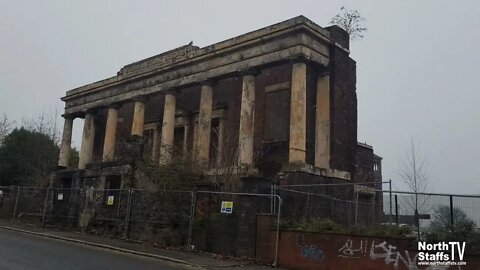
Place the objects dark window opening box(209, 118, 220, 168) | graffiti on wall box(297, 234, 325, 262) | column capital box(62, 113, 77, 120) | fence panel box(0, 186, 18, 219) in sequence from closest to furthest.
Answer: graffiti on wall box(297, 234, 325, 262) < dark window opening box(209, 118, 220, 168) < fence panel box(0, 186, 18, 219) < column capital box(62, 113, 77, 120)

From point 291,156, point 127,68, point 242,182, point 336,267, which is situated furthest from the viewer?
point 127,68

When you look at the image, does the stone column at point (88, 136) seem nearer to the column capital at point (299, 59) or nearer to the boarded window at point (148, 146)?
the boarded window at point (148, 146)


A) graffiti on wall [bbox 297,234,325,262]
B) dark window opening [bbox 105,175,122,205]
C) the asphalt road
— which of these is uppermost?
dark window opening [bbox 105,175,122,205]

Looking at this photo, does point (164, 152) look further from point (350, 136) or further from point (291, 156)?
point (350, 136)

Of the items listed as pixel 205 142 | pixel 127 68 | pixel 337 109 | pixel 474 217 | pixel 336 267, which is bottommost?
pixel 336 267

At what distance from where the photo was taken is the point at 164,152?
24141 millimetres

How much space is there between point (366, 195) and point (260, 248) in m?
10.6

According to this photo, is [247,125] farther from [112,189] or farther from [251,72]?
[112,189]

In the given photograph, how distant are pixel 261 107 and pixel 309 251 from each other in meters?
13.2

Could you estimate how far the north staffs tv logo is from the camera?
11188mm

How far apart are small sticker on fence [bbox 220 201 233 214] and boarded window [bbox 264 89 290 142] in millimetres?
8415

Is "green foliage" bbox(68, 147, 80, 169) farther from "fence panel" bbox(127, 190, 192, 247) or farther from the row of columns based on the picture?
"fence panel" bbox(127, 190, 192, 247)

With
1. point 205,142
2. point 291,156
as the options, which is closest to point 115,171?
point 205,142

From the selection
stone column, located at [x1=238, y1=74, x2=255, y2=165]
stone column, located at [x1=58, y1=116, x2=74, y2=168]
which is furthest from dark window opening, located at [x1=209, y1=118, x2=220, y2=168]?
stone column, located at [x1=58, y1=116, x2=74, y2=168]
